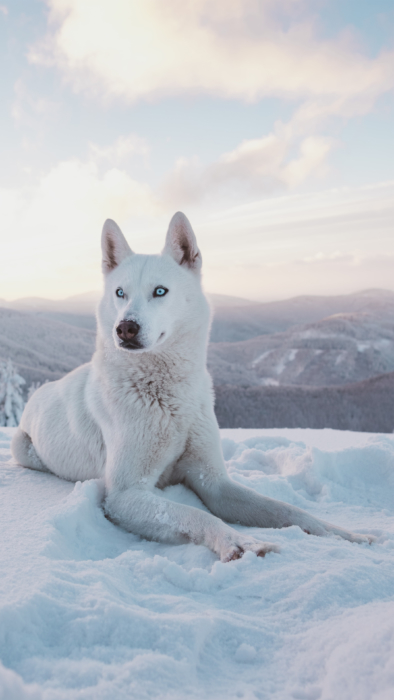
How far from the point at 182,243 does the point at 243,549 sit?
2.37 meters

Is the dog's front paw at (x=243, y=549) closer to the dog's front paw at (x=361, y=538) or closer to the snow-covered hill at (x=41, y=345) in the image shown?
the dog's front paw at (x=361, y=538)

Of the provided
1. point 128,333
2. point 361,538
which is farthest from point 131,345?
point 361,538

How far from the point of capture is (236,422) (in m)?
10.8

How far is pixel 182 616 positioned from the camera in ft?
5.02

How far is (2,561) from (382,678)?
5.00 feet

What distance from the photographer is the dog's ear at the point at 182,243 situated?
3.49 m

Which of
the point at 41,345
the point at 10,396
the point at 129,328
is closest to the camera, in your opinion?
the point at 129,328

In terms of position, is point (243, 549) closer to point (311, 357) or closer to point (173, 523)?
point (173, 523)

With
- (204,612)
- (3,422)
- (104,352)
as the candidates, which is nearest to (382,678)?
(204,612)

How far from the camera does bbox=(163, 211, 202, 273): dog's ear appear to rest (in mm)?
3492

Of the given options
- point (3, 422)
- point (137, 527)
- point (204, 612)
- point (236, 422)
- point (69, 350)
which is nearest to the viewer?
point (204, 612)

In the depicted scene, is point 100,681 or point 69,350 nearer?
point 100,681

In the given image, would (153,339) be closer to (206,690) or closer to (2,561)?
(2,561)

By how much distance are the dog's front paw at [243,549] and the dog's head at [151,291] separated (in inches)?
52.4
